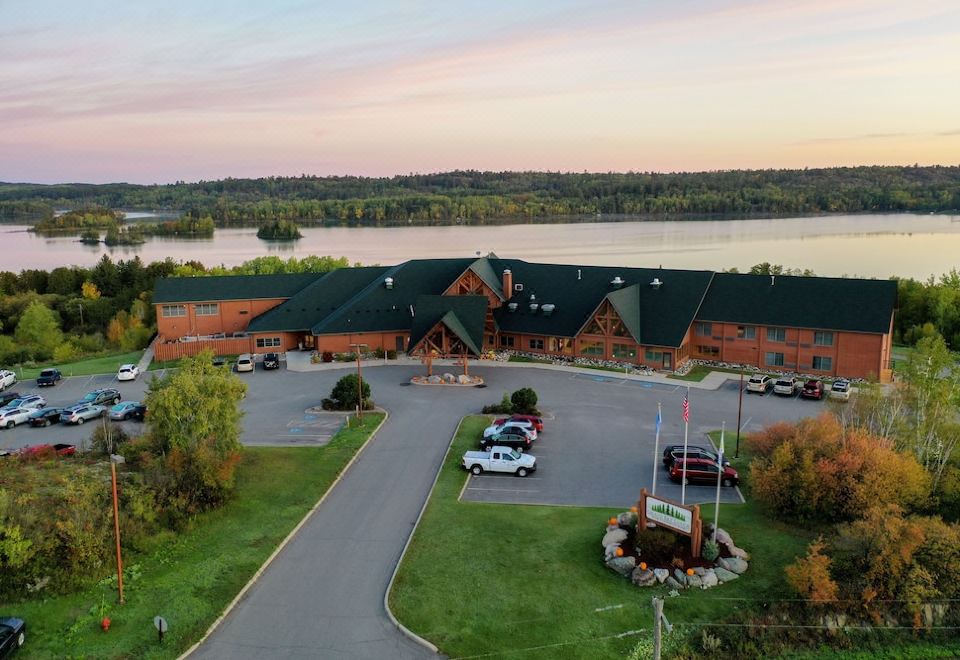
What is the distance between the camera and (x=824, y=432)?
27.2m

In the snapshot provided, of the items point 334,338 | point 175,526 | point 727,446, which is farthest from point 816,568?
point 334,338

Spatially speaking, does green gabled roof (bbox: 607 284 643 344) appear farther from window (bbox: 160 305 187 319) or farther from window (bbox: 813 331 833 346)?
window (bbox: 160 305 187 319)

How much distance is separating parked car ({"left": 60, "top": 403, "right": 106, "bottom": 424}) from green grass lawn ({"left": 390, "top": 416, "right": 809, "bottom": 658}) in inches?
891

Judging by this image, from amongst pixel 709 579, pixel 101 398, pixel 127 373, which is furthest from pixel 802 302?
pixel 127 373

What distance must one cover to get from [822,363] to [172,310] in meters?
47.7

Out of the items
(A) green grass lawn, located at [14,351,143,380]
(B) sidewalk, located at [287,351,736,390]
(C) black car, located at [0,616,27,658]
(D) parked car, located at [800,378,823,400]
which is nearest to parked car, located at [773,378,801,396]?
(D) parked car, located at [800,378,823,400]

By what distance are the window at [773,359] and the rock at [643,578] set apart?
30419 millimetres

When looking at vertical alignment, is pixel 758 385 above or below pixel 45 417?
above

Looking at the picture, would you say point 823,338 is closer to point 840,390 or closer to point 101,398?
point 840,390

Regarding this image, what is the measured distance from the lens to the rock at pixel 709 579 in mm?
21469

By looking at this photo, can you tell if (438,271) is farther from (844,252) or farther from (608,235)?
(608,235)

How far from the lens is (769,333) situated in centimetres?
4803

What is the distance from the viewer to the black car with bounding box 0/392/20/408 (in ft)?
→ 139

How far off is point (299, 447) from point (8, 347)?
136 ft
